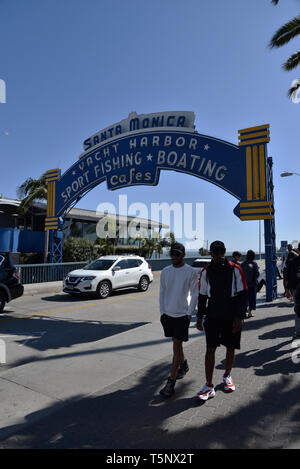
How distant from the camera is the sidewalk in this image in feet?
9.86

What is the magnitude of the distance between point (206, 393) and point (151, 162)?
11714 millimetres

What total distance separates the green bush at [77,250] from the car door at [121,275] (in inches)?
366

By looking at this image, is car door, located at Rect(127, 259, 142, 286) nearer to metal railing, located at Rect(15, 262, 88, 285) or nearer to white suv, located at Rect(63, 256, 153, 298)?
white suv, located at Rect(63, 256, 153, 298)

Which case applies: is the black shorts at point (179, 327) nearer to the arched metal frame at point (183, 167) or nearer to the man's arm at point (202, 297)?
the man's arm at point (202, 297)

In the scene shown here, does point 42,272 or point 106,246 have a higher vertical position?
point 106,246

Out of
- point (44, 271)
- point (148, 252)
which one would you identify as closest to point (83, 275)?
point (44, 271)

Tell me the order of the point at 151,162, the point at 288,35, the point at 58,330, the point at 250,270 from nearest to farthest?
the point at 58,330 → the point at 250,270 → the point at 288,35 → the point at 151,162

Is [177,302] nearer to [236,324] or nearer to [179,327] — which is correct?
[179,327]

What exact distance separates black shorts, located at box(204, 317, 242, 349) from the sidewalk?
2.18 feet

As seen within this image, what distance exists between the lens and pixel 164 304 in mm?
4234

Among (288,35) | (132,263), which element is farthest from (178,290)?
(288,35)

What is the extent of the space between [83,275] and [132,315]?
138 inches

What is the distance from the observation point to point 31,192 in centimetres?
2397

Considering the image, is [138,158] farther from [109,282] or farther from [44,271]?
[44,271]
